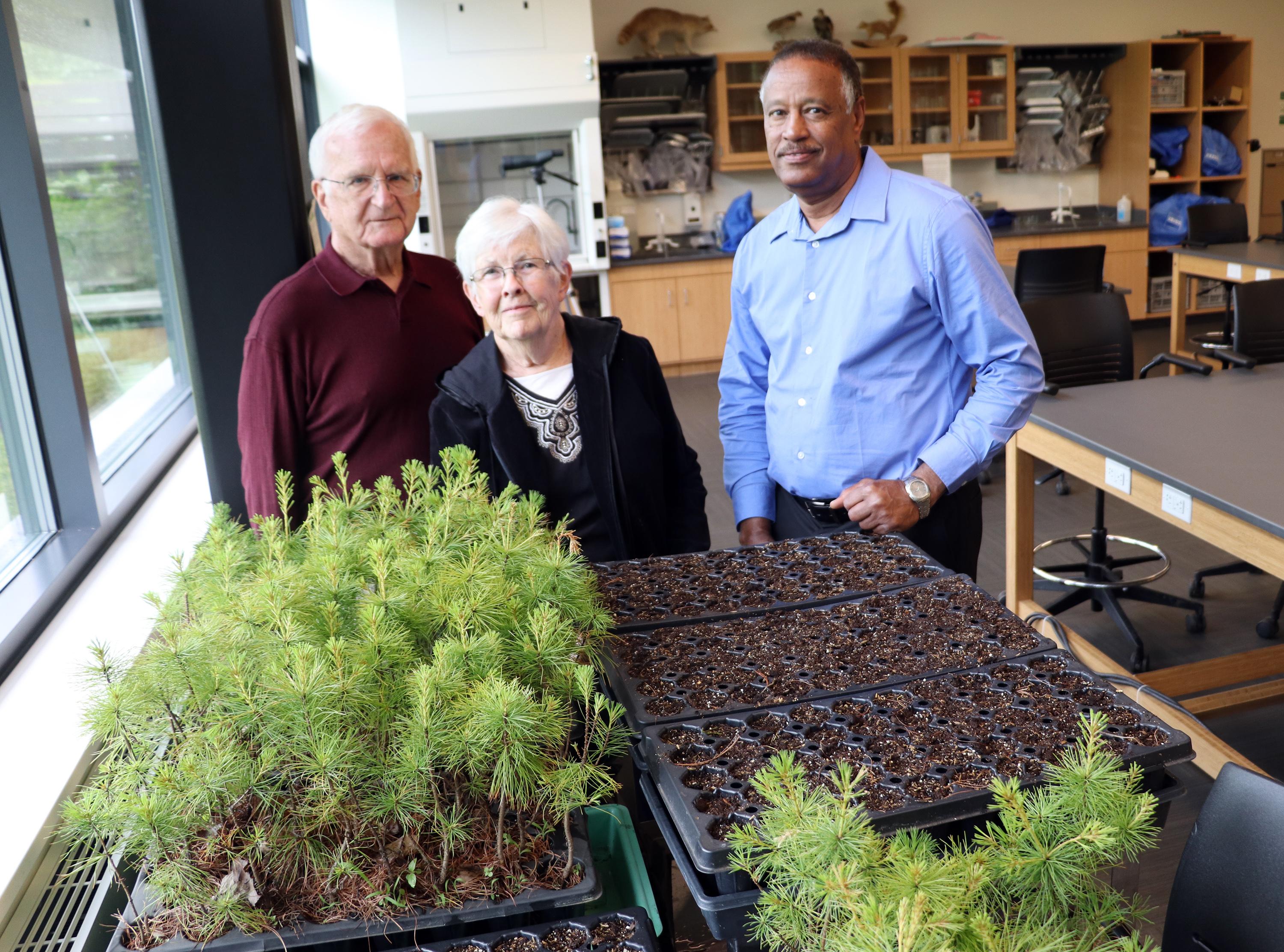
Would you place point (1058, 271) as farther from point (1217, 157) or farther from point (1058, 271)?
point (1217, 157)

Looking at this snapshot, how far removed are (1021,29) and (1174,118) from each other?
1.60 m

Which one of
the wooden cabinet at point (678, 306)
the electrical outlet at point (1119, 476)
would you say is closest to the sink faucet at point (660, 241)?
the wooden cabinet at point (678, 306)

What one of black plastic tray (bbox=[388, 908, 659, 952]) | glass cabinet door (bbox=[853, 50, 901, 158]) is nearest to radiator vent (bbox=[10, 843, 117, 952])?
black plastic tray (bbox=[388, 908, 659, 952])

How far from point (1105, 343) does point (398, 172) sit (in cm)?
301

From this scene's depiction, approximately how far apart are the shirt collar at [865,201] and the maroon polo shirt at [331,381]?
0.79 m

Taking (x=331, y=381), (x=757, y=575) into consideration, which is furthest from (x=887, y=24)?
(x=757, y=575)

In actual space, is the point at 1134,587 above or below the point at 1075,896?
below

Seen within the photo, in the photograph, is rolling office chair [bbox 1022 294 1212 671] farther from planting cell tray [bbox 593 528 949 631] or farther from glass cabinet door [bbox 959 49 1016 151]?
glass cabinet door [bbox 959 49 1016 151]

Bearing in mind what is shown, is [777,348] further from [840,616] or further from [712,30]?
[712,30]

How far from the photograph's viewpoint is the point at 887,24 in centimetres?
838

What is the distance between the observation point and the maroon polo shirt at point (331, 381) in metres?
1.82

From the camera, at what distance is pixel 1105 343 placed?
12.7 feet

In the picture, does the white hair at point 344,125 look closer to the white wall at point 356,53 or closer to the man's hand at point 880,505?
the man's hand at point 880,505

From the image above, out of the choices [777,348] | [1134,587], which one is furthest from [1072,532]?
[777,348]
